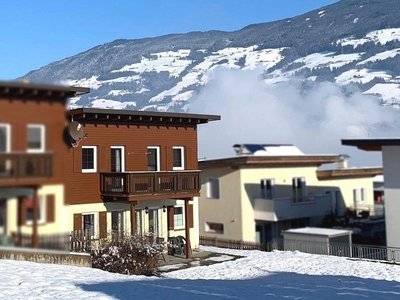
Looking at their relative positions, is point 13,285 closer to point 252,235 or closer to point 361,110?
point 252,235

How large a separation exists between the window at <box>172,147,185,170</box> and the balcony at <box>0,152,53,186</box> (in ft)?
78.4

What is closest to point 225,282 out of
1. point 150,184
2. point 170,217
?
point 150,184

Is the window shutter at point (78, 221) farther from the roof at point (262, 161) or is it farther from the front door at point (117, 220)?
the roof at point (262, 161)

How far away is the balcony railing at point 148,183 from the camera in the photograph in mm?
21094

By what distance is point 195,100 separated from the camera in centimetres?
19400

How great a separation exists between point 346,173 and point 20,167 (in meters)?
37.0

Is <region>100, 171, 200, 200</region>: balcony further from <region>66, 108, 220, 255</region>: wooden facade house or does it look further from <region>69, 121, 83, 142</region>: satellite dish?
<region>69, 121, 83, 142</region>: satellite dish

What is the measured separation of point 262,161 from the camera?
30.9 metres

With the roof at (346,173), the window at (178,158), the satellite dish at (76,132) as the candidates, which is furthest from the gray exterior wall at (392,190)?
the satellite dish at (76,132)

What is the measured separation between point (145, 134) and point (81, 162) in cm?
327

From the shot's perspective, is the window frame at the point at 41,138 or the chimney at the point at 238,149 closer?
the window frame at the point at 41,138

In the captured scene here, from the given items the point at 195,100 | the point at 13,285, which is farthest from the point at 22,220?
the point at 195,100

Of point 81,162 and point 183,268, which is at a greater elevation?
point 81,162

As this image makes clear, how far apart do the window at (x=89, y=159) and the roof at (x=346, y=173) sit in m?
16.5
